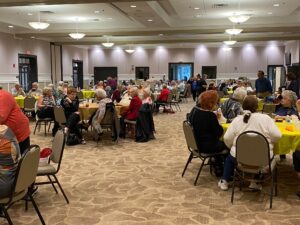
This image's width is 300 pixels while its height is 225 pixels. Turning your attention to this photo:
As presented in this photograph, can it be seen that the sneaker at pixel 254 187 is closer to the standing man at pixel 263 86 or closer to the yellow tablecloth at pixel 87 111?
the yellow tablecloth at pixel 87 111

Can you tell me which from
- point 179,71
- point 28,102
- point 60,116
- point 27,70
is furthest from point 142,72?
point 60,116

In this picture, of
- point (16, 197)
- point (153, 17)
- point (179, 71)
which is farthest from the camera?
point (179, 71)

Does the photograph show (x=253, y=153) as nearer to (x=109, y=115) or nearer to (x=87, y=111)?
(x=109, y=115)

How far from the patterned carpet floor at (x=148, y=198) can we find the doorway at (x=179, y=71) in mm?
19425

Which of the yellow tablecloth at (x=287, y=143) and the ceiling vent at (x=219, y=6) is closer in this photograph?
the yellow tablecloth at (x=287, y=143)

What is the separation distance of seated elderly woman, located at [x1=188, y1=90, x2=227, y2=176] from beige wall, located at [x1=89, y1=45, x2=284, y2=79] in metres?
20.9

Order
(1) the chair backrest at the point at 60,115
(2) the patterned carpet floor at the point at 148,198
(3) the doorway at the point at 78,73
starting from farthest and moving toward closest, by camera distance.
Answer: (3) the doorway at the point at 78,73, (1) the chair backrest at the point at 60,115, (2) the patterned carpet floor at the point at 148,198

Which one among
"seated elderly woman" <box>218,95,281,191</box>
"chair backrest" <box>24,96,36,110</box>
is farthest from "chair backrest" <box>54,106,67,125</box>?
Answer: "seated elderly woman" <box>218,95,281,191</box>

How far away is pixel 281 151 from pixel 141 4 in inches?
267

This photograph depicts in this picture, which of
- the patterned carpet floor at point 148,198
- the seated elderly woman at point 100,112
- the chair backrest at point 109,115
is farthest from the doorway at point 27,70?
the patterned carpet floor at point 148,198

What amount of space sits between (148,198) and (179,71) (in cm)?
2197

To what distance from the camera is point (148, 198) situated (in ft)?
15.1

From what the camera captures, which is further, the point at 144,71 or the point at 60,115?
the point at 144,71

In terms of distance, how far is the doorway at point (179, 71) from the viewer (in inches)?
1020
